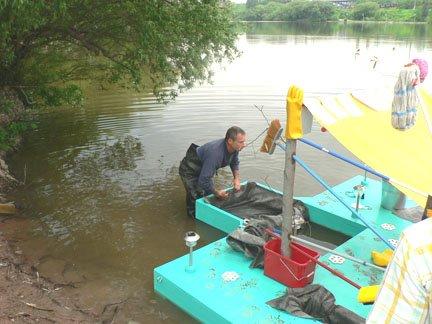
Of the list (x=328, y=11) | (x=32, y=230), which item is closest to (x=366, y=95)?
(x=32, y=230)

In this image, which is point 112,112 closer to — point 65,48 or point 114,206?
point 65,48

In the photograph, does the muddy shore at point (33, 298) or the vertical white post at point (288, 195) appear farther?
the muddy shore at point (33, 298)

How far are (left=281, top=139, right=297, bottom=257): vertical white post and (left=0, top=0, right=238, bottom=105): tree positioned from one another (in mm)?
4632

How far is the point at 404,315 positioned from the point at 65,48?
432 inches

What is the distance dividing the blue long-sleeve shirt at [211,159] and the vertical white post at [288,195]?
225 centimetres

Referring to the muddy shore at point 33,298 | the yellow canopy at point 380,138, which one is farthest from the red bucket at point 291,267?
the muddy shore at point 33,298

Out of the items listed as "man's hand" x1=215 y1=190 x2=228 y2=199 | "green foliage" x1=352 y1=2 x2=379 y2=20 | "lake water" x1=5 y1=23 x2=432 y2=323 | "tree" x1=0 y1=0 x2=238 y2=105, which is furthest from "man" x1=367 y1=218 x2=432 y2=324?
"green foliage" x1=352 y1=2 x2=379 y2=20

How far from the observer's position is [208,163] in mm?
6535

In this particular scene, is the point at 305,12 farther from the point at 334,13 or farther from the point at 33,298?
the point at 33,298

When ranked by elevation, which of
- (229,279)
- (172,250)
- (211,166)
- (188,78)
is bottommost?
(172,250)

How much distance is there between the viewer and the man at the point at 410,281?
1.61m

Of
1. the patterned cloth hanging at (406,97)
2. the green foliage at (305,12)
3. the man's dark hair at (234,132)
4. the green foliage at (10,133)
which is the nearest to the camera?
the patterned cloth hanging at (406,97)

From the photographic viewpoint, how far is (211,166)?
654 centimetres

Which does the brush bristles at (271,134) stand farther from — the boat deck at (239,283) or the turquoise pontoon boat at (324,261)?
the boat deck at (239,283)
